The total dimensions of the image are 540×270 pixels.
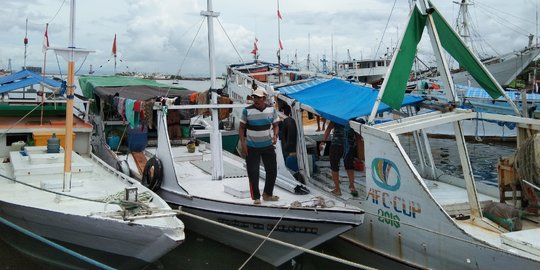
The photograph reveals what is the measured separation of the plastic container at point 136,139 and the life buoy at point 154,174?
8.87 feet

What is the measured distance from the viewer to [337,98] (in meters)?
9.88

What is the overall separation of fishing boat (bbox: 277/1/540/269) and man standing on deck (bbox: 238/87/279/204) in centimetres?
143

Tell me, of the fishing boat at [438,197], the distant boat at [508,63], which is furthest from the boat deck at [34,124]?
the distant boat at [508,63]

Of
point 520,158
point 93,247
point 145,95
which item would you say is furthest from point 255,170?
point 145,95

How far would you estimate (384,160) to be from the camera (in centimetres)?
715

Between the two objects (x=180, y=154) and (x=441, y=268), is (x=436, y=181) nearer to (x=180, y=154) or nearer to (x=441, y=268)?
(x=441, y=268)

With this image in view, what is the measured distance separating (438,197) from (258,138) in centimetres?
362

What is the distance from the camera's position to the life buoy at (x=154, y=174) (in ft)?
30.7

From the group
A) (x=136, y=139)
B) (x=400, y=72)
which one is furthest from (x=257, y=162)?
(x=136, y=139)

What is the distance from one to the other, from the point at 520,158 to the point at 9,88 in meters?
12.5

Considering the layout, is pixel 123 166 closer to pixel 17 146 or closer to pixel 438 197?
pixel 17 146

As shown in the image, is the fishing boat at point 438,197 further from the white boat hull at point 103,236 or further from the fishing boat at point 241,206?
the white boat hull at point 103,236

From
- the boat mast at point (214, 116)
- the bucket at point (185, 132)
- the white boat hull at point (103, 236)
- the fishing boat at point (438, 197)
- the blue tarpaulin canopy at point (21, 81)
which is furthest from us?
the bucket at point (185, 132)

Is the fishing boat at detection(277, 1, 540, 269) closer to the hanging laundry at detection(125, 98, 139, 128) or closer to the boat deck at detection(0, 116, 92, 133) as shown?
the hanging laundry at detection(125, 98, 139, 128)
